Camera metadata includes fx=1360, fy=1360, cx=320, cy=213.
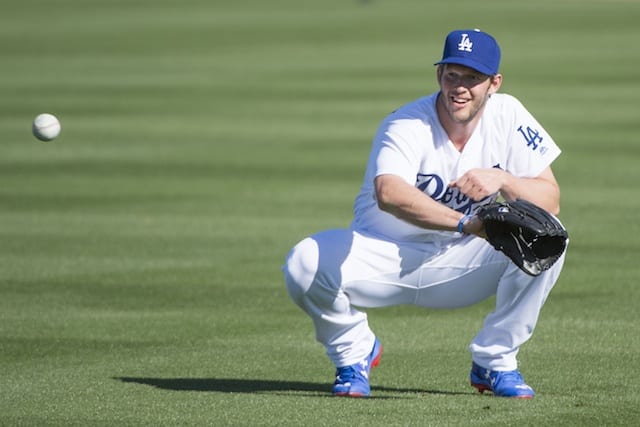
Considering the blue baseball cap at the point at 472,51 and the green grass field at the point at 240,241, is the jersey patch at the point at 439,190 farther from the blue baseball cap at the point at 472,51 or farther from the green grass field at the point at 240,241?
the green grass field at the point at 240,241

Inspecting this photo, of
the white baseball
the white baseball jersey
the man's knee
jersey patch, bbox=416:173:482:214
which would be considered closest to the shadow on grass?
the man's knee

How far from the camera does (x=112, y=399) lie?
658 centimetres

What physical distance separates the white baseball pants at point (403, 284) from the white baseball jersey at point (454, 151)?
14 centimetres

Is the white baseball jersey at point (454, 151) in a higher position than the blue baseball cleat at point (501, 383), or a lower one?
higher

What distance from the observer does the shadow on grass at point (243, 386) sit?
22.4ft

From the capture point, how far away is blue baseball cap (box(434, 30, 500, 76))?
21.5 ft

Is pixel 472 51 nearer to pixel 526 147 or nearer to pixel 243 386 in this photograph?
pixel 526 147

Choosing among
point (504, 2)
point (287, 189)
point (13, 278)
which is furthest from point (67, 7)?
point (13, 278)

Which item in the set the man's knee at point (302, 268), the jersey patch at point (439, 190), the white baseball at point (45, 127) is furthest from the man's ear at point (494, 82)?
the white baseball at point (45, 127)

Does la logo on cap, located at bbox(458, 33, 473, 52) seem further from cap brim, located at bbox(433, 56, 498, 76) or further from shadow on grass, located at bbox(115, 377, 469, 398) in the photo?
shadow on grass, located at bbox(115, 377, 469, 398)

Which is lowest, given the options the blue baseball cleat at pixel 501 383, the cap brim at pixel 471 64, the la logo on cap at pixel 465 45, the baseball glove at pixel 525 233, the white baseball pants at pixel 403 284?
the blue baseball cleat at pixel 501 383

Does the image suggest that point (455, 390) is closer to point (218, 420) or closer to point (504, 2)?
point (218, 420)

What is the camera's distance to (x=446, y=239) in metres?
6.89

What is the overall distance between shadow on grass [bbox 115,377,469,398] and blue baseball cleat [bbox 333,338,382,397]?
7cm
